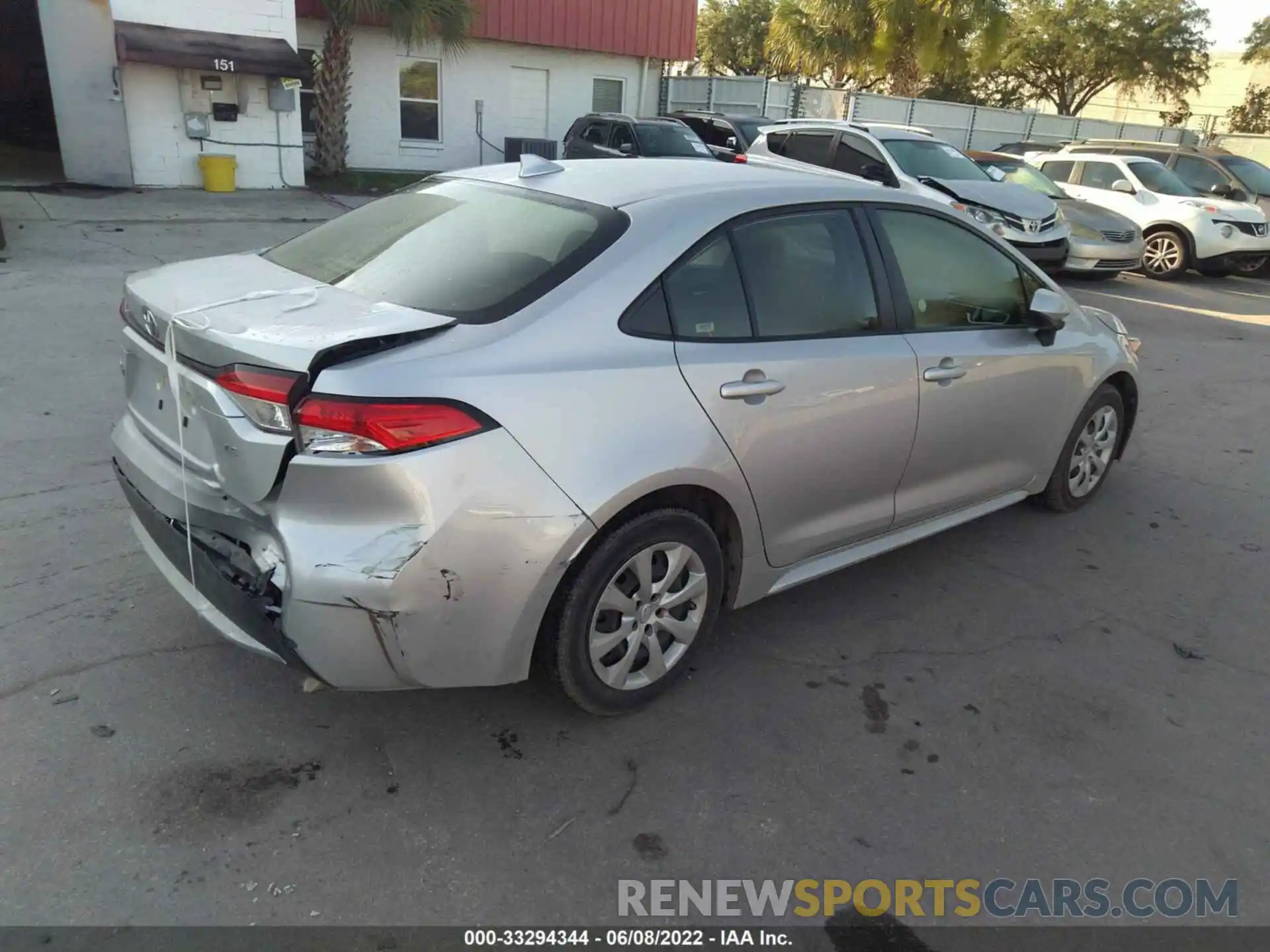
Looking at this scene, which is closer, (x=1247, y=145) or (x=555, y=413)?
(x=555, y=413)

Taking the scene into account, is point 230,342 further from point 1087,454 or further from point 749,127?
point 749,127

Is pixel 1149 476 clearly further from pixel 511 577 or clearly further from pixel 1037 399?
pixel 511 577

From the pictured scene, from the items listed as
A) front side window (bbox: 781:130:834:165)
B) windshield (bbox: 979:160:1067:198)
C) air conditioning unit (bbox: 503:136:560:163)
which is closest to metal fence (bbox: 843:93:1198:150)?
air conditioning unit (bbox: 503:136:560:163)

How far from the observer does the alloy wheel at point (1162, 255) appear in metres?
13.7

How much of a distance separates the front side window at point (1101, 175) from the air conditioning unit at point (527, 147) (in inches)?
407

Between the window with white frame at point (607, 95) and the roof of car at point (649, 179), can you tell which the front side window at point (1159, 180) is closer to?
the roof of car at point (649, 179)

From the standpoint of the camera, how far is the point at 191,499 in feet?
9.34

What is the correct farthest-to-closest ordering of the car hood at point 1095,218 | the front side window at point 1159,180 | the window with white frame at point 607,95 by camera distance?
the window with white frame at point 607,95 → the front side window at point 1159,180 → the car hood at point 1095,218

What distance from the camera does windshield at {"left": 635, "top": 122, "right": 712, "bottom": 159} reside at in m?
15.1

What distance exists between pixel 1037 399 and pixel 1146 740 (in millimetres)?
1666

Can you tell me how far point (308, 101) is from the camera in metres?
19.1

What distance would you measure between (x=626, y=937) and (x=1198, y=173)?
16.0m

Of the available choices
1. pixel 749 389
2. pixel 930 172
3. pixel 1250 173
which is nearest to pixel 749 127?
pixel 930 172

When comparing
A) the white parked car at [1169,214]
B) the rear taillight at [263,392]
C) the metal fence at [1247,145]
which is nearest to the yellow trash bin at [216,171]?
the white parked car at [1169,214]
